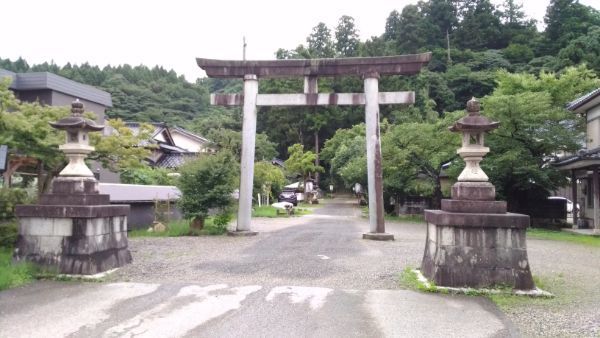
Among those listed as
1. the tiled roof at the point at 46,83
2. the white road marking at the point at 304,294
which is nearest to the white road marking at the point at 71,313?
the white road marking at the point at 304,294

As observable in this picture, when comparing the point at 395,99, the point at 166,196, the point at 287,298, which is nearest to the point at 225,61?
the point at 395,99

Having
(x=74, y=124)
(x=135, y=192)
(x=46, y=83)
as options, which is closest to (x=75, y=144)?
(x=74, y=124)

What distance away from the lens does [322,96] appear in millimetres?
14508

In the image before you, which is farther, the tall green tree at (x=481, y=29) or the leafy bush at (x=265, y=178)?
the tall green tree at (x=481, y=29)

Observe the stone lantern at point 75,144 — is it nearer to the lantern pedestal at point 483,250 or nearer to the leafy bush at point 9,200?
the leafy bush at point 9,200

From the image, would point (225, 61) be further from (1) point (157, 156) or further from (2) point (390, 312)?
(1) point (157, 156)

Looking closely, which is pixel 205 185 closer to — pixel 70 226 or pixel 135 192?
pixel 135 192

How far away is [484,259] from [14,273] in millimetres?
7567

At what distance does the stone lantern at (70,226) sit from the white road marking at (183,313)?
210cm

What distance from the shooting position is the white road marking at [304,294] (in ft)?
21.0

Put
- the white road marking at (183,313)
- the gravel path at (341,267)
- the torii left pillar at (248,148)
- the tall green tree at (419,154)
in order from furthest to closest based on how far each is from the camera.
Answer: the tall green tree at (419,154)
the torii left pillar at (248,148)
the gravel path at (341,267)
the white road marking at (183,313)

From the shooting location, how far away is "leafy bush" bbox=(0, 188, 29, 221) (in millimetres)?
9766

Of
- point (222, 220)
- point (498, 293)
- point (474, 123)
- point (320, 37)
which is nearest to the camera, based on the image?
point (498, 293)

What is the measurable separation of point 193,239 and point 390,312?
9.26m
